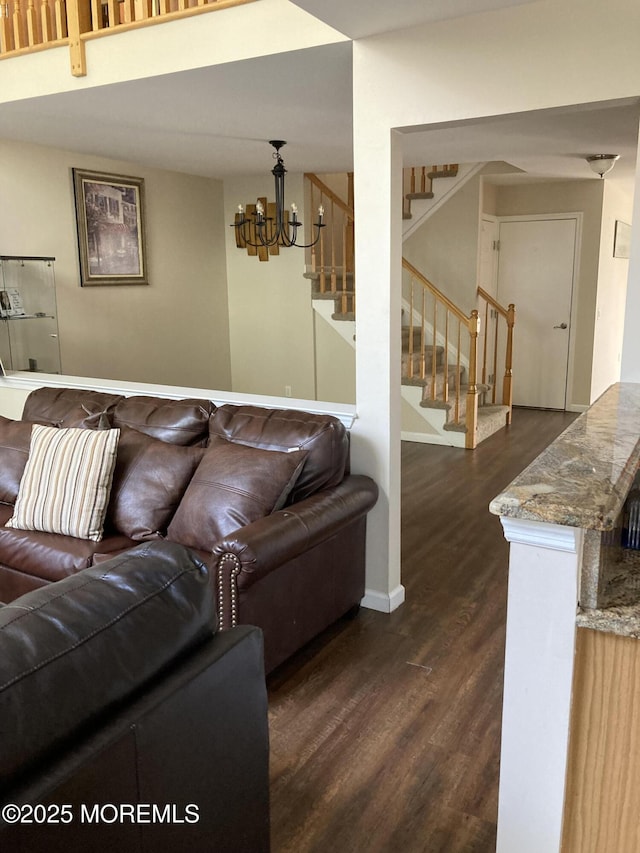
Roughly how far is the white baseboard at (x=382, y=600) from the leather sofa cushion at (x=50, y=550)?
1.07 m

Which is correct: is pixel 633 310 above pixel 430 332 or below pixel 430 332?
above

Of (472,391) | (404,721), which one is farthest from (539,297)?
(404,721)

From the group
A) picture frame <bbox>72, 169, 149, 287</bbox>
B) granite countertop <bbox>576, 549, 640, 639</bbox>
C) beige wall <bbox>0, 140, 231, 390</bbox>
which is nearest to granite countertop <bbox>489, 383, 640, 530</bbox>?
granite countertop <bbox>576, 549, 640, 639</bbox>

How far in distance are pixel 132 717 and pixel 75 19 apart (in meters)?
3.27

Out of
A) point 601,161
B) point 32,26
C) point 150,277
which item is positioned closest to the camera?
point 32,26

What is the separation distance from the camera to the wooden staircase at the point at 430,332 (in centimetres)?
600

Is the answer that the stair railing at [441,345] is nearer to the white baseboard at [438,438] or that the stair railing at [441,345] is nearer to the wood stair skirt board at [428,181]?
the white baseboard at [438,438]

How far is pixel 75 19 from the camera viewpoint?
3236mm

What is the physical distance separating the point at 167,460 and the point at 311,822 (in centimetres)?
152

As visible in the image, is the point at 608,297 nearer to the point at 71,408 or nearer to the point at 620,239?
the point at 620,239

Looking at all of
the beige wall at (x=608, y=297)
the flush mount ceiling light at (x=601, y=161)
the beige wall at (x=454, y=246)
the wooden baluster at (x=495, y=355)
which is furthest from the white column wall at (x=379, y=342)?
the beige wall at (x=608, y=297)

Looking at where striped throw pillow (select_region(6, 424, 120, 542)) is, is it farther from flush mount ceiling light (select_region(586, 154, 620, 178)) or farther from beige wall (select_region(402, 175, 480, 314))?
beige wall (select_region(402, 175, 480, 314))

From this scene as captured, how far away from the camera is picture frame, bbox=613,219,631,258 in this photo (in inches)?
301

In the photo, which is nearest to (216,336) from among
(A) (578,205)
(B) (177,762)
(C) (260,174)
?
(C) (260,174)
